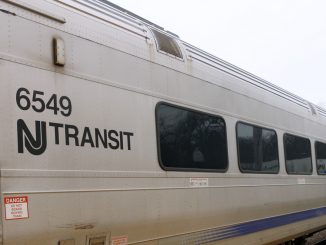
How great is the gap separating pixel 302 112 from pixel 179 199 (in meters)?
4.63

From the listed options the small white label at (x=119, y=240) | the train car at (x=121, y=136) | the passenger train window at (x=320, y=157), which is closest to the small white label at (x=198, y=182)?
the train car at (x=121, y=136)

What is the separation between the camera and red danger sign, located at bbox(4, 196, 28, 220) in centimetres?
315

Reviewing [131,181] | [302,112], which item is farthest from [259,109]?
[131,181]

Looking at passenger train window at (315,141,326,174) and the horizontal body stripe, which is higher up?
passenger train window at (315,141,326,174)

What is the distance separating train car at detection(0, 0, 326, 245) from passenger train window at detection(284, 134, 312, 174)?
798mm

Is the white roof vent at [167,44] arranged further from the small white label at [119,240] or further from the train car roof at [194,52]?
the small white label at [119,240]

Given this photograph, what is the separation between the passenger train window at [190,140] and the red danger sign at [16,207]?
165cm

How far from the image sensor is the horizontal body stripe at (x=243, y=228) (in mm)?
5023

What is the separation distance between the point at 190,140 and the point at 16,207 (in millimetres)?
2364

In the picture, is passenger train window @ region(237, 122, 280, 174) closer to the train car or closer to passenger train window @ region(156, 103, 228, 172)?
the train car

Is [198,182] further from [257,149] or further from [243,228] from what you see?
[257,149]

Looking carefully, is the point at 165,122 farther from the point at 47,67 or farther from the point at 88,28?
the point at 47,67

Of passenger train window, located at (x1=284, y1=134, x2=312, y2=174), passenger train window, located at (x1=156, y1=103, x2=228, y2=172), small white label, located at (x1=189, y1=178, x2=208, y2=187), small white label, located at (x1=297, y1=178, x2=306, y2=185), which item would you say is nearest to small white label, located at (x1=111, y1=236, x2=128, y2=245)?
passenger train window, located at (x1=156, y1=103, x2=228, y2=172)

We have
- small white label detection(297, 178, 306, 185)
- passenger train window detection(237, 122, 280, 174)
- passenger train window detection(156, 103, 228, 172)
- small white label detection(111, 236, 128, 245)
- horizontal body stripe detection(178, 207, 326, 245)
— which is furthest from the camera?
small white label detection(297, 178, 306, 185)
